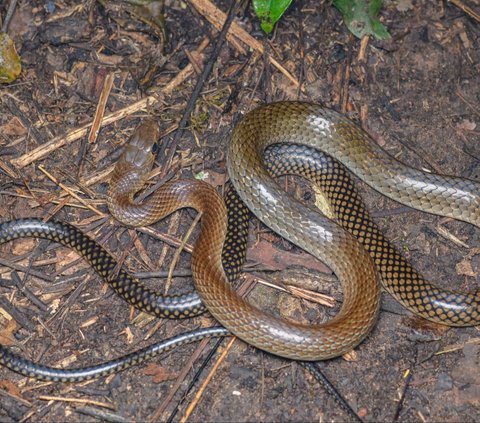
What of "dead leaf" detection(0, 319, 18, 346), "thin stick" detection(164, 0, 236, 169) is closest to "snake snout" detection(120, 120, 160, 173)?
"thin stick" detection(164, 0, 236, 169)

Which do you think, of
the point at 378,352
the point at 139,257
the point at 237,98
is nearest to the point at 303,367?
the point at 378,352

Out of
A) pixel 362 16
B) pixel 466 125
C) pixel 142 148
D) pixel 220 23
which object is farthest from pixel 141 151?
pixel 466 125

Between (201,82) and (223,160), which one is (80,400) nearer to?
(223,160)

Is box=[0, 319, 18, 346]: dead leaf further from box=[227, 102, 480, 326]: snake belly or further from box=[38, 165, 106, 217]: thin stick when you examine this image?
box=[227, 102, 480, 326]: snake belly

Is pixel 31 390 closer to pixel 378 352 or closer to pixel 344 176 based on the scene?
pixel 378 352

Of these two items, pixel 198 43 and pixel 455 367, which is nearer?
pixel 455 367

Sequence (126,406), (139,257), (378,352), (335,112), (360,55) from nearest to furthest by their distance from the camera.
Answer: (126,406) → (378,352) → (139,257) → (335,112) → (360,55)
